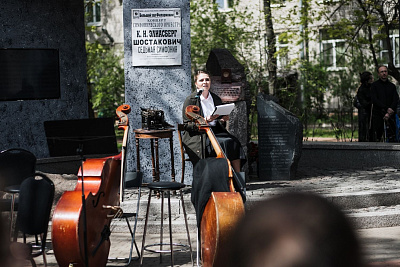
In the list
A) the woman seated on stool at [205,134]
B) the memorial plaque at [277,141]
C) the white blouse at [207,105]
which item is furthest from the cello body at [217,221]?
the memorial plaque at [277,141]

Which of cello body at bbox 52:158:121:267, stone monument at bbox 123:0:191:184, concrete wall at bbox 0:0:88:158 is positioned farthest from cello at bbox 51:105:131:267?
concrete wall at bbox 0:0:88:158

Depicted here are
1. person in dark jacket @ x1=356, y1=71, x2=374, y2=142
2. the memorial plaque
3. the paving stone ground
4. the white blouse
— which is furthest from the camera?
person in dark jacket @ x1=356, y1=71, x2=374, y2=142

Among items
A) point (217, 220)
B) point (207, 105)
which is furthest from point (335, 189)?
point (217, 220)

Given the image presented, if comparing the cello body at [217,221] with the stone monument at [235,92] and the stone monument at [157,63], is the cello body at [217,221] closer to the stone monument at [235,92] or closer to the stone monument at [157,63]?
the stone monument at [157,63]

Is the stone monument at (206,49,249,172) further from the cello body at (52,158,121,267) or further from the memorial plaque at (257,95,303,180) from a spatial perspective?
the cello body at (52,158,121,267)

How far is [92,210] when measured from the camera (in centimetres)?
602

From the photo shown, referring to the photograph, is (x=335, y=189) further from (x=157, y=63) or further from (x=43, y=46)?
(x=43, y=46)

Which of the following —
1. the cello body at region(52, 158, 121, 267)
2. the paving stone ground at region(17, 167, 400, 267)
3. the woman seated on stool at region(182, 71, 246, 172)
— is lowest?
the paving stone ground at region(17, 167, 400, 267)

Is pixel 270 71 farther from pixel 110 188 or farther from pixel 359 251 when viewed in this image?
pixel 359 251

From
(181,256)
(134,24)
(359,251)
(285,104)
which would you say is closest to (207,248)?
(181,256)

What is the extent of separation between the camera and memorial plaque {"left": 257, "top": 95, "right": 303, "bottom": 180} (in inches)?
435

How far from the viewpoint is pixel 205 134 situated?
8.62 meters

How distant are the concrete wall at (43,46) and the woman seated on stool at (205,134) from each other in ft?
14.6

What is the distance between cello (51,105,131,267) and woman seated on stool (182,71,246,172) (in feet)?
7.34
